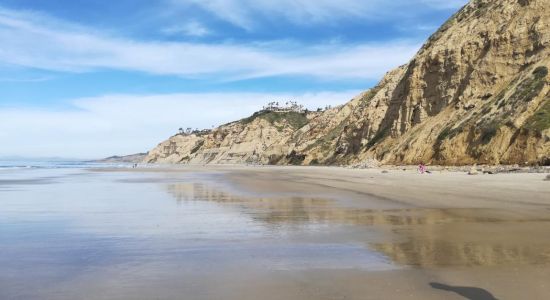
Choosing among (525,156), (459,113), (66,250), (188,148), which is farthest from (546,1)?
(188,148)

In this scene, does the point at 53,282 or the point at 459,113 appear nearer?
the point at 53,282

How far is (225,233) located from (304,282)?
483 centimetres

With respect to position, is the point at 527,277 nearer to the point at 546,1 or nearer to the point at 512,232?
the point at 512,232

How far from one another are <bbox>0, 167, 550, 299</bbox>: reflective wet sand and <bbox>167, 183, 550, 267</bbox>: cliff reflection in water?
3 centimetres

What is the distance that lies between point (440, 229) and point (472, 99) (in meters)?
44.1

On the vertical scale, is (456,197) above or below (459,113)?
below

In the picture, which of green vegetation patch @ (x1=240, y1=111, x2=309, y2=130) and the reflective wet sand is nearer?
the reflective wet sand

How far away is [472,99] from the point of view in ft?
169

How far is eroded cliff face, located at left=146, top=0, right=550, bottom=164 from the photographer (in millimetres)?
40406

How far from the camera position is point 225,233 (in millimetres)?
11258

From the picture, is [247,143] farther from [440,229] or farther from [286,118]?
[440,229]

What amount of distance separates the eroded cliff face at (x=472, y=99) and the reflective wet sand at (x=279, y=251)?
25.3 m

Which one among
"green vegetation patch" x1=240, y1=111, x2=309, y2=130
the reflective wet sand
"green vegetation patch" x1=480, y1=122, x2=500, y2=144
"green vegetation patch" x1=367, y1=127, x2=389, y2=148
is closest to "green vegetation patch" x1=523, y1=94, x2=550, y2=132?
"green vegetation patch" x1=480, y1=122, x2=500, y2=144

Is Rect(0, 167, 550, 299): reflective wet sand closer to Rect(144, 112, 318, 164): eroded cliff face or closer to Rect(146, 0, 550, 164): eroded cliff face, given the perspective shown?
Rect(146, 0, 550, 164): eroded cliff face
